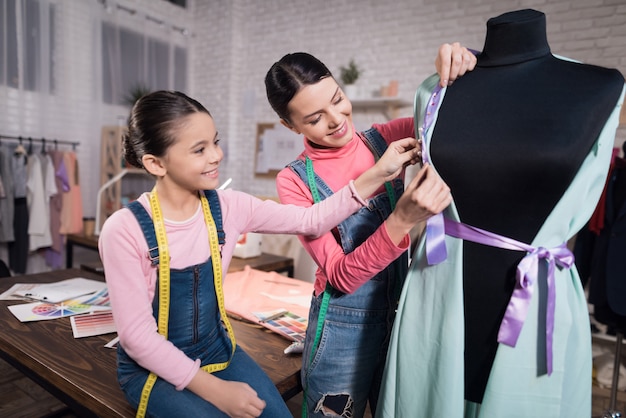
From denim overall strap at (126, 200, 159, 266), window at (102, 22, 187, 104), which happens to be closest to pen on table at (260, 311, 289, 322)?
denim overall strap at (126, 200, 159, 266)

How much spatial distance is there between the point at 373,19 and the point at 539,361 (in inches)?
166

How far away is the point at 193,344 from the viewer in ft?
3.24

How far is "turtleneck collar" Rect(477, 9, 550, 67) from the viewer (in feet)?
2.71

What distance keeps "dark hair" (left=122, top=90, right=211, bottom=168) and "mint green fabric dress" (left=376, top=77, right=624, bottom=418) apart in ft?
1.89

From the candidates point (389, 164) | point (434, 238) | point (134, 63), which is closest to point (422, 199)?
point (434, 238)

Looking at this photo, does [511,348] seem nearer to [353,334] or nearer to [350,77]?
[353,334]

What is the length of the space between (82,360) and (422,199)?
1112 millimetres

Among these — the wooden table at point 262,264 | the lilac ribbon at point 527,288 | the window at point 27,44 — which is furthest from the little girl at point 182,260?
the window at point 27,44

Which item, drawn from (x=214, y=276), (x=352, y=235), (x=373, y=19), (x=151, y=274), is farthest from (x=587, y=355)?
(x=373, y=19)

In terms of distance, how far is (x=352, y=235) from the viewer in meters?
1.06

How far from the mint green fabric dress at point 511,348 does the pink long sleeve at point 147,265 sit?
0.25 metres

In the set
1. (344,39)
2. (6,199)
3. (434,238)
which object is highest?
(344,39)

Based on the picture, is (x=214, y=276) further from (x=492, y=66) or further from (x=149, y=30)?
(x=149, y=30)

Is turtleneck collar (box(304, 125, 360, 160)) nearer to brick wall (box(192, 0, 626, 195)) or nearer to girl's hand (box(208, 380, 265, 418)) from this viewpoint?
girl's hand (box(208, 380, 265, 418))
